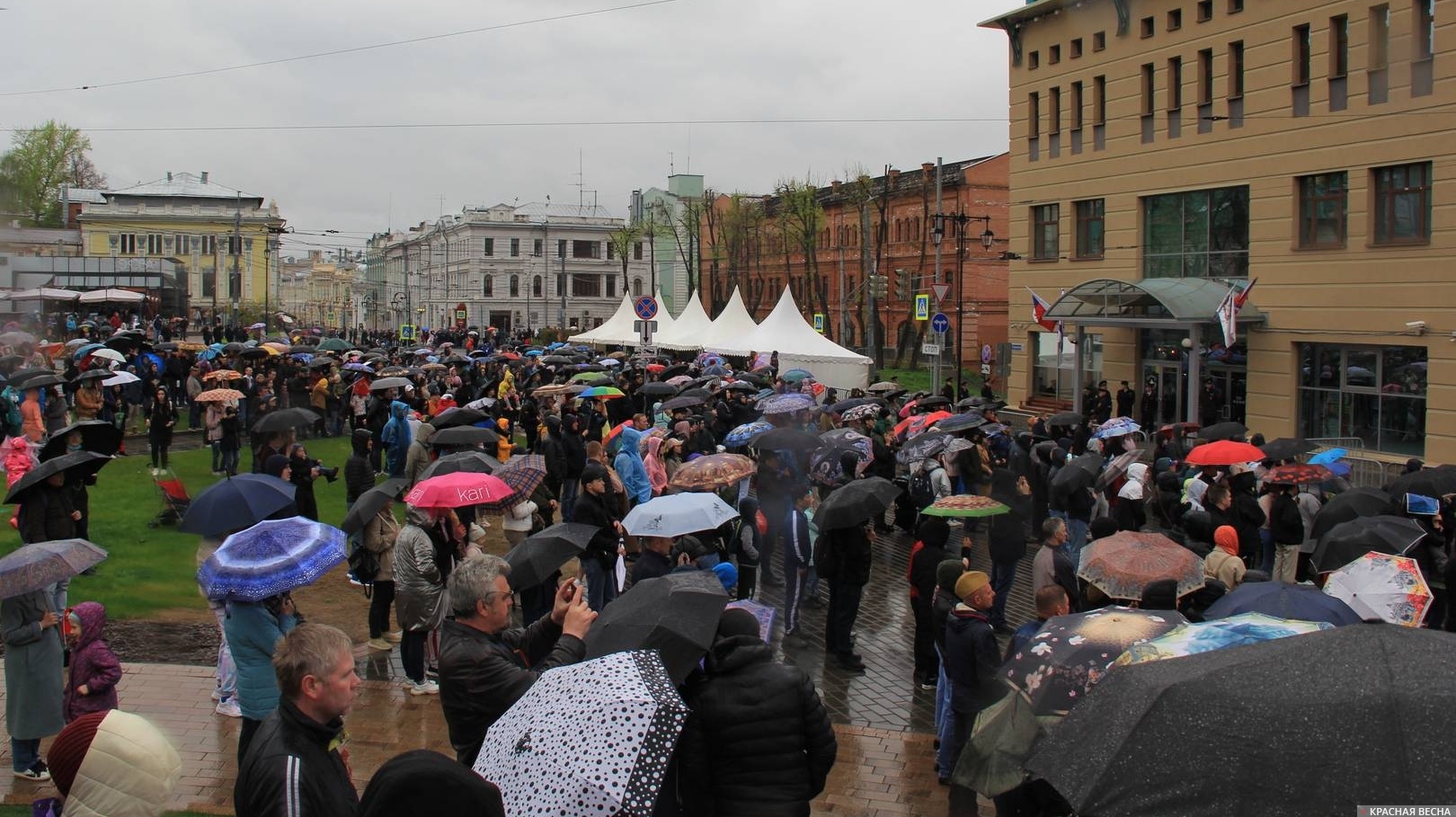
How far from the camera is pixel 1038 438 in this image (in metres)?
20.1

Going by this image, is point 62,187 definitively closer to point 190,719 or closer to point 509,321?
point 509,321

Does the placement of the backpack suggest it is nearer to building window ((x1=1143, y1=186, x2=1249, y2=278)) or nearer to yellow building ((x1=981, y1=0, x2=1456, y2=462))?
yellow building ((x1=981, y1=0, x2=1456, y2=462))

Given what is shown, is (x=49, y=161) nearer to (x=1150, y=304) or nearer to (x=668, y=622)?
(x=1150, y=304)

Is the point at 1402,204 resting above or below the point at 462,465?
above

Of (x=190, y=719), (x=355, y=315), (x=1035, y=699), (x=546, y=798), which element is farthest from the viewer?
(x=355, y=315)

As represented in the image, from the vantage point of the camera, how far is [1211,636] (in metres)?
5.66

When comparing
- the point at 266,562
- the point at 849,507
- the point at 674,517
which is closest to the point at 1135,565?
the point at 849,507

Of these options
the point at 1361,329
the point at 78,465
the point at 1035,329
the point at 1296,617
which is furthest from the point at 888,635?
the point at 1035,329

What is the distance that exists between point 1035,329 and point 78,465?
32.6 m

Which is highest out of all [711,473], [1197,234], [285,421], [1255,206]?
[1255,206]

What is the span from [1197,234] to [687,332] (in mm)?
18437

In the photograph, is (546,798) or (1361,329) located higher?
(1361,329)

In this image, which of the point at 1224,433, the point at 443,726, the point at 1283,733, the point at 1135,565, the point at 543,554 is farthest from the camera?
the point at 1224,433

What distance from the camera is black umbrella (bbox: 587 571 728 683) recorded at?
5.26m
